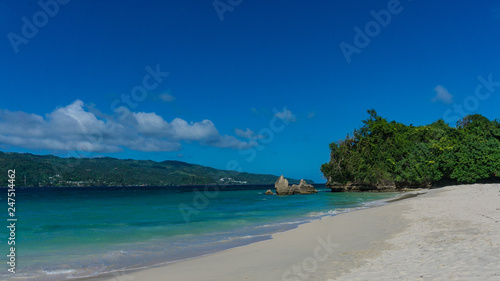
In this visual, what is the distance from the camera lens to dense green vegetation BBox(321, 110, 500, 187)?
5344 centimetres

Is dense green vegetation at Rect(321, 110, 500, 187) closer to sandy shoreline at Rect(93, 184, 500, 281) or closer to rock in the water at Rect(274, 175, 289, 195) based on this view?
rock in the water at Rect(274, 175, 289, 195)

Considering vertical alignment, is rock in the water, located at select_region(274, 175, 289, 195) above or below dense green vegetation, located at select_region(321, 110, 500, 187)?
below

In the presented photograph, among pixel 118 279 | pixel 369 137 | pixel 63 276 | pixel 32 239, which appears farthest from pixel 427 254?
pixel 369 137

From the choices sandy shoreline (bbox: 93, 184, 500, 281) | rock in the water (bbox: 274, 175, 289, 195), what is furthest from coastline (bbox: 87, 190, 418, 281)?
rock in the water (bbox: 274, 175, 289, 195)

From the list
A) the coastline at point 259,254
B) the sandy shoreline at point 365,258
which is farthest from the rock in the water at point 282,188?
the sandy shoreline at point 365,258

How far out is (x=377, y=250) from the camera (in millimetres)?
10188

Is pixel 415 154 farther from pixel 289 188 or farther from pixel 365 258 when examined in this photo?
pixel 365 258

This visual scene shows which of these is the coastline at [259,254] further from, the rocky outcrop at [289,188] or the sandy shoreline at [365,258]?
the rocky outcrop at [289,188]

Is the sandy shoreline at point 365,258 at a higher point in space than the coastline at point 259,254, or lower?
higher

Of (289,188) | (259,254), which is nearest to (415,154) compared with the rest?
(289,188)

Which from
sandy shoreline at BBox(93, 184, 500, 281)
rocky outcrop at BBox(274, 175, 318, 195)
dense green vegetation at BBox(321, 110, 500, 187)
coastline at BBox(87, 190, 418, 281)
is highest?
dense green vegetation at BBox(321, 110, 500, 187)

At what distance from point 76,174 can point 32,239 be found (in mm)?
185901

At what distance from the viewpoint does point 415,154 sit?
67438mm

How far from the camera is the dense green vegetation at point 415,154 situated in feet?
175
